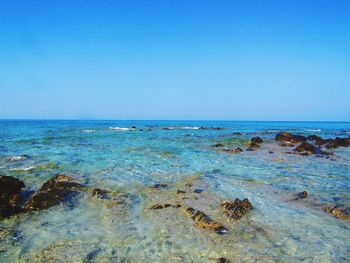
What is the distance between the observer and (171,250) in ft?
19.6

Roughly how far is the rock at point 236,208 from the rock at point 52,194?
4.72 metres

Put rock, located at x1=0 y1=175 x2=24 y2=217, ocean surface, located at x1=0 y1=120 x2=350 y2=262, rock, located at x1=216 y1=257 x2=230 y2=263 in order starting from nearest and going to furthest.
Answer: rock, located at x1=216 y1=257 x2=230 y2=263
ocean surface, located at x1=0 y1=120 x2=350 y2=262
rock, located at x1=0 y1=175 x2=24 y2=217

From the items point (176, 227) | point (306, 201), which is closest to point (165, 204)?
point (176, 227)

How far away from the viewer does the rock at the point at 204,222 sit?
6992 mm

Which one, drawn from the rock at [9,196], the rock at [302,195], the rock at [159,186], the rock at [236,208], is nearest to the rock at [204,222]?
the rock at [236,208]

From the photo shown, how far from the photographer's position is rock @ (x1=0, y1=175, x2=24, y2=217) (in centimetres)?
783

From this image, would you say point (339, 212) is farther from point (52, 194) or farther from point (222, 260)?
point (52, 194)

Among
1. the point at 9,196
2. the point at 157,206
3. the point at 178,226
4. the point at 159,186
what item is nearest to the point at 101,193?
the point at 159,186

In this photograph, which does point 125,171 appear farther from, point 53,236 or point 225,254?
point 225,254

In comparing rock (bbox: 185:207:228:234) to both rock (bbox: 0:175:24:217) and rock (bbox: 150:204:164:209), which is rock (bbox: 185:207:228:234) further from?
rock (bbox: 0:175:24:217)

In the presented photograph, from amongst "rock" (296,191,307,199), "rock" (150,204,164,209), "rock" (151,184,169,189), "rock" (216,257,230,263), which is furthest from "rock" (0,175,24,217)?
"rock" (296,191,307,199)

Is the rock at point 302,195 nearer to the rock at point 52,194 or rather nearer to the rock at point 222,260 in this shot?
the rock at point 222,260

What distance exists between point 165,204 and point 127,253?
3.02 meters

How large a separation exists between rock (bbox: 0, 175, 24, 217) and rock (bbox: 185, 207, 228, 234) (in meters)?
4.46
